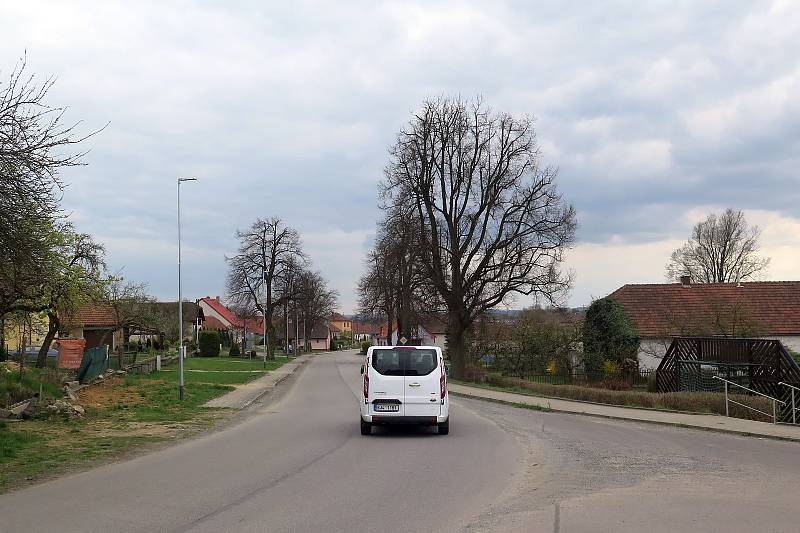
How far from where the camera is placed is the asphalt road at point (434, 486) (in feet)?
25.0

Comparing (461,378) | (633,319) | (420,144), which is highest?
(420,144)

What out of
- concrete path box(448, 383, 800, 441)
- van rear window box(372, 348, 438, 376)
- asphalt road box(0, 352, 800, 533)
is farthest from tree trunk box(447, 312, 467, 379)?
van rear window box(372, 348, 438, 376)

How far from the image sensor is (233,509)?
827 centimetres

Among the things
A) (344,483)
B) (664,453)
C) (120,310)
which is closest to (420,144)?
(120,310)

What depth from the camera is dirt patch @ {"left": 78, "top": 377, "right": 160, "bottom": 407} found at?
929 inches

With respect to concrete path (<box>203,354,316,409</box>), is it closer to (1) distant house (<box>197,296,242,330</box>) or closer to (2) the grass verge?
(2) the grass verge

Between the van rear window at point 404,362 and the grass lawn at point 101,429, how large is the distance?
15.3ft

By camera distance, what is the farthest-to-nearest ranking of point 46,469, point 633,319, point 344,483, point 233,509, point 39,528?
point 633,319
point 46,469
point 344,483
point 233,509
point 39,528

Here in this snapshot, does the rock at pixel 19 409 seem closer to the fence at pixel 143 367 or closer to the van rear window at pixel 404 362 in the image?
the van rear window at pixel 404 362

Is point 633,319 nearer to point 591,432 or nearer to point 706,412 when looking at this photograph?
point 706,412

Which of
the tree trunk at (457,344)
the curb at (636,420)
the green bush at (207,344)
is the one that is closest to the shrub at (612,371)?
the curb at (636,420)

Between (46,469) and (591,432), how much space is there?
11.1 metres

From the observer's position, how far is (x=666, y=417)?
19.3 m

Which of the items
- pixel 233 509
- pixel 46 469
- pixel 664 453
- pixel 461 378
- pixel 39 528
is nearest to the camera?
pixel 39 528
